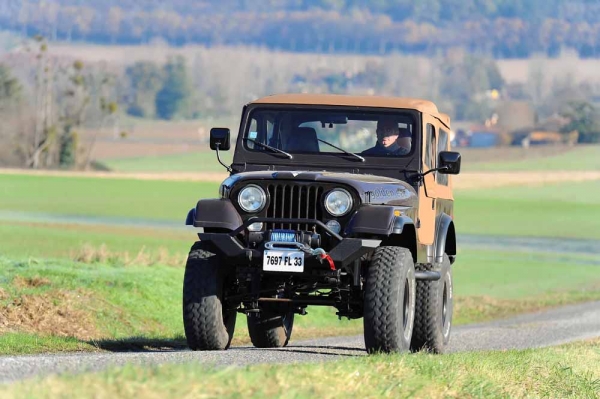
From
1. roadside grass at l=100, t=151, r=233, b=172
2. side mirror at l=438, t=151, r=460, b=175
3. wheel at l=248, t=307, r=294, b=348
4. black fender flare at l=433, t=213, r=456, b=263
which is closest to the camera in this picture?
side mirror at l=438, t=151, r=460, b=175

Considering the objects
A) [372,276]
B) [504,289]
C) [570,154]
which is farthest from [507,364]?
[570,154]

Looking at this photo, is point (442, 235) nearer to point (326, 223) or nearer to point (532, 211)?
point (326, 223)

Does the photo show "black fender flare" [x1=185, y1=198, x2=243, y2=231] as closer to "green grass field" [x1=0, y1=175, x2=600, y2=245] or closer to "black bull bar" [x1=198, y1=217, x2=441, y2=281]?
"black bull bar" [x1=198, y1=217, x2=441, y2=281]

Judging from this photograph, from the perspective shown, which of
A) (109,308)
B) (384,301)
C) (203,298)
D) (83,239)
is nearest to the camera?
(384,301)

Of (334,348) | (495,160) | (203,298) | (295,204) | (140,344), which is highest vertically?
(295,204)

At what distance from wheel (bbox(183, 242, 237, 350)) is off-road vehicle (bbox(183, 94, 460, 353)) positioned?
1 centimetres

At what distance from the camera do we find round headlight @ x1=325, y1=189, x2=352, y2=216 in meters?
12.6

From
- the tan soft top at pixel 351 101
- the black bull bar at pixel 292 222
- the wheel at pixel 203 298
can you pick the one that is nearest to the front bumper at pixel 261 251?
the black bull bar at pixel 292 222

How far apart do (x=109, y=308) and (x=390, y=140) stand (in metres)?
6.43

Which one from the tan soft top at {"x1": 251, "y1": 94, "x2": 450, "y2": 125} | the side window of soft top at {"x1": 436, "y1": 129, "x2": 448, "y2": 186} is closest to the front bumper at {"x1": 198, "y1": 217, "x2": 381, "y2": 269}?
the tan soft top at {"x1": 251, "y1": 94, "x2": 450, "y2": 125}

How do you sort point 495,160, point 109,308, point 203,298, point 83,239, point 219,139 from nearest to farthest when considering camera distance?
point 203,298, point 219,139, point 109,308, point 83,239, point 495,160

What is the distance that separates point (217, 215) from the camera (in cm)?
1259

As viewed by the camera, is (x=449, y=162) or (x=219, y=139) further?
(x=219, y=139)

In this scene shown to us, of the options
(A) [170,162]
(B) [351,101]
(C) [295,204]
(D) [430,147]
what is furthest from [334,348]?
(A) [170,162]
